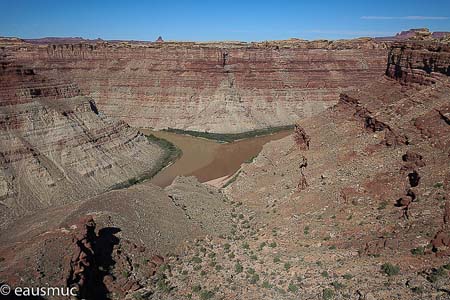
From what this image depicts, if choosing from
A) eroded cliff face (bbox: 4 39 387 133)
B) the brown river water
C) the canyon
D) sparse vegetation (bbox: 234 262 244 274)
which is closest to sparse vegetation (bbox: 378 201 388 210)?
the canyon

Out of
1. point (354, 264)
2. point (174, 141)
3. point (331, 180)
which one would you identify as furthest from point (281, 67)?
point (354, 264)

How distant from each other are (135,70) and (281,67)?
22.7m

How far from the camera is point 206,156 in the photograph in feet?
149

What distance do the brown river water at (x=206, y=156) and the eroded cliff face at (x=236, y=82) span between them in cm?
577

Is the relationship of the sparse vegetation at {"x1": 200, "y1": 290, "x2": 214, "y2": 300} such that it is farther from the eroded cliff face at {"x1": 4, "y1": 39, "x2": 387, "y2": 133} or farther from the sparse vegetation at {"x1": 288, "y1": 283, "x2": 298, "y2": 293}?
the eroded cliff face at {"x1": 4, "y1": 39, "x2": 387, "y2": 133}

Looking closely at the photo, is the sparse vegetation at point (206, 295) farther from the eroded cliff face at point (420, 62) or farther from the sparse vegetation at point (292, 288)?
the eroded cliff face at point (420, 62)

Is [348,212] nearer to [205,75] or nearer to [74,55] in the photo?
[205,75]

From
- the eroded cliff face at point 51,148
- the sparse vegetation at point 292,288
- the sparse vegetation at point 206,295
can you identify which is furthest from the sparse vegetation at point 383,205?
the eroded cliff face at point 51,148

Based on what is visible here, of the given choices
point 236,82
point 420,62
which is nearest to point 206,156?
point 236,82

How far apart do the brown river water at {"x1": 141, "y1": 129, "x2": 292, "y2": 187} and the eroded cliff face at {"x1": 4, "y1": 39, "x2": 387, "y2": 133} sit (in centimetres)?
577

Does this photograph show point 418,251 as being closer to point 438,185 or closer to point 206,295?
point 438,185

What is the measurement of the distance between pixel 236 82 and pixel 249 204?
40.6 m

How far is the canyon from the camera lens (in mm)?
13805

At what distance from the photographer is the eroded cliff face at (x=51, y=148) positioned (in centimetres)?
2880
